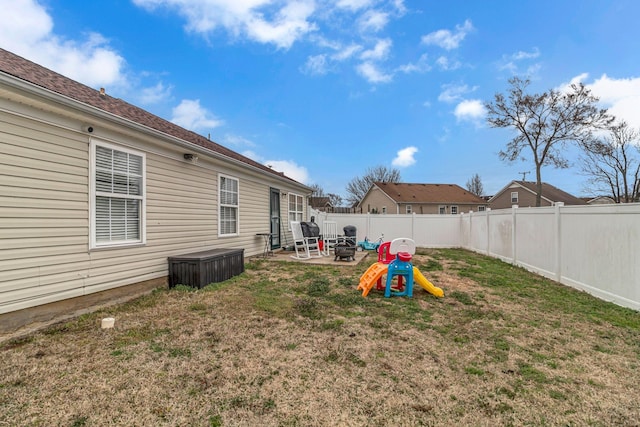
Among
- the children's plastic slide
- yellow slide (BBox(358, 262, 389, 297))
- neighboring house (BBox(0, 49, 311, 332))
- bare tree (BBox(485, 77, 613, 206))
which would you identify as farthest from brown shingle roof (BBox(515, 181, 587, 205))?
neighboring house (BBox(0, 49, 311, 332))

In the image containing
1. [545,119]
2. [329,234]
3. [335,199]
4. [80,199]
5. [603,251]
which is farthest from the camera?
[335,199]

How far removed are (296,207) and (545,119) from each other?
19.4 meters

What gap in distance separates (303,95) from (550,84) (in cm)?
1695

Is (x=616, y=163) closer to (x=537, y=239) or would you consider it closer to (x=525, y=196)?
(x=525, y=196)

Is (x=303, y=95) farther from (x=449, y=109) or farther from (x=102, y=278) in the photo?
(x=102, y=278)

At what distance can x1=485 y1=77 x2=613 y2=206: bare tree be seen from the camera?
19406 millimetres

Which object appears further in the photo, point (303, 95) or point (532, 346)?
point (303, 95)

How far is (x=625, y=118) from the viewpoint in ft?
62.6

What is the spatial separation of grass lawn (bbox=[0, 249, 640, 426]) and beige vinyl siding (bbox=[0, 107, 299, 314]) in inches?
23.0

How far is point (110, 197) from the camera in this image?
14.4 ft

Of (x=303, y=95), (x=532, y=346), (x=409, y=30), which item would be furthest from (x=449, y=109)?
(x=532, y=346)

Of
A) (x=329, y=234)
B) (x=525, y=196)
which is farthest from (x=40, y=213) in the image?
(x=525, y=196)

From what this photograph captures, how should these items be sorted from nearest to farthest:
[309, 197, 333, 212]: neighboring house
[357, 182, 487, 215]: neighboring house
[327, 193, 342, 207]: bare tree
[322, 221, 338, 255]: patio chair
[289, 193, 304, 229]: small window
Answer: [322, 221, 338, 255]: patio chair
[289, 193, 304, 229]: small window
[357, 182, 487, 215]: neighboring house
[309, 197, 333, 212]: neighboring house
[327, 193, 342, 207]: bare tree

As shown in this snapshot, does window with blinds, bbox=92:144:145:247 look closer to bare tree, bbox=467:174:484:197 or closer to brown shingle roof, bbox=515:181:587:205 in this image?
brown shingle roof, bbox=515:181:587:205
